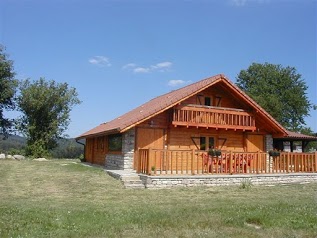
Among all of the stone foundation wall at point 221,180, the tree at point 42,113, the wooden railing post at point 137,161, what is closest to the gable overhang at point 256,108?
the stone foundation wall at point 221,180

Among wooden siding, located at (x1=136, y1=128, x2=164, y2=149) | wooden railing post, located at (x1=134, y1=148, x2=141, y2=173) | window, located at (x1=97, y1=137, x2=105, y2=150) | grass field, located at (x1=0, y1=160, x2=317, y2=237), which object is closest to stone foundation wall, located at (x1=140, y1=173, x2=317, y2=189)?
grass field, located at (x1=0, y1=160, x2=317, y2=237)

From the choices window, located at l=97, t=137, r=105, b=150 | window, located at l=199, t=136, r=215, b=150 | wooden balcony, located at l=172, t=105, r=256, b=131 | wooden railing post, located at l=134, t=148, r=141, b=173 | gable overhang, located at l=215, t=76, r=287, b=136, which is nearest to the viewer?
wooden railing post, located at l=134, t=148, r=141, b=173

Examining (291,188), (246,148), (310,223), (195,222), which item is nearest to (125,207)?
(195,222)

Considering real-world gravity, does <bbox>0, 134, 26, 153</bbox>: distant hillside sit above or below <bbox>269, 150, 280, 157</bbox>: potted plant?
above

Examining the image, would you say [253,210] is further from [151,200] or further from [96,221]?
[96,221]

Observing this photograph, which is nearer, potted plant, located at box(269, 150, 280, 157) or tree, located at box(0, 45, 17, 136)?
potted plant, located at box(269, 150, 280, 157)

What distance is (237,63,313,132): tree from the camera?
55.3 metres

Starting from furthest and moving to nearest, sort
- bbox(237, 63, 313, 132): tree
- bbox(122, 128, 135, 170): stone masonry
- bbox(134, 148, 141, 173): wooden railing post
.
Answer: bbox(237, 63, 313, 132): tree → bbox(122, 128, 135, 170): stone masonry → bbox(134, 148, 141, 173): wooden railing post

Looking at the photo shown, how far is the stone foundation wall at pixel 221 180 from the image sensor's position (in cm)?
1550

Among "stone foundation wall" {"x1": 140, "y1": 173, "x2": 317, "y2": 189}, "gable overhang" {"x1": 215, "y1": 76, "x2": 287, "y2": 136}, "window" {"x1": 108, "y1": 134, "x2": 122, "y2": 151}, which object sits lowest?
"stone foundation wall" {"x1": 140, "y1": 173, "x2": 317, "y2": 189}

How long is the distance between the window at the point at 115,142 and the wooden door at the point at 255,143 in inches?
309

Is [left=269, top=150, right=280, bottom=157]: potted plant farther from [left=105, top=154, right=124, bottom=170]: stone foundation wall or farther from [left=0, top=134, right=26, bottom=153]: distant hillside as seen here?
[left=0, top=134, right=26, bottom=153]: distant hillside

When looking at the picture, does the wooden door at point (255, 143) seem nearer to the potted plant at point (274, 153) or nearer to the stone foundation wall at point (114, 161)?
the potted plant at point (274, 153)

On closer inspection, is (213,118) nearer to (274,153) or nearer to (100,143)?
(274,153)
